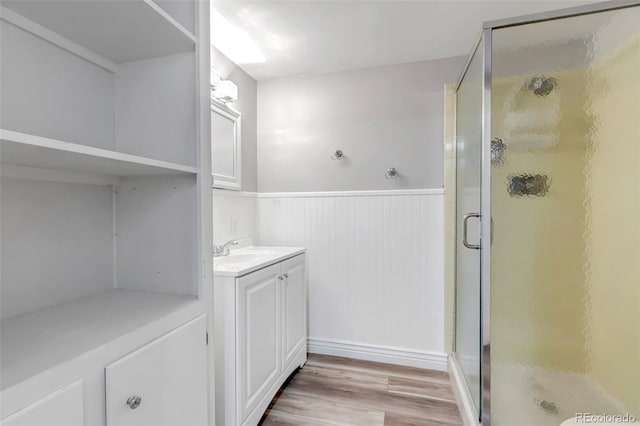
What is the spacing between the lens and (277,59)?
2.17m

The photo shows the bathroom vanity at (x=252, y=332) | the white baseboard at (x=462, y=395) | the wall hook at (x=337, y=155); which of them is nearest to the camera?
the bathroom vanity at (x=252, y=332)

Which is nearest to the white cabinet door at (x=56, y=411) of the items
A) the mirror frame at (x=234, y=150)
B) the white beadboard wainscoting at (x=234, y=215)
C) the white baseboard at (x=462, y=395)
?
the white beadboard wainscoting at (x=234, y=215)

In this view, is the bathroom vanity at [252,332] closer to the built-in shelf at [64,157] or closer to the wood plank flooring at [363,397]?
the wood plank flooring at [363,397]

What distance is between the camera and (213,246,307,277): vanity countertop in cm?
137

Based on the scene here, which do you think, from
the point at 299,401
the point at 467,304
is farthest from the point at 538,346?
the point at 299,401

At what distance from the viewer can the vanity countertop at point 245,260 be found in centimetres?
137

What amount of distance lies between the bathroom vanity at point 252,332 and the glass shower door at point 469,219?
3.52 ft

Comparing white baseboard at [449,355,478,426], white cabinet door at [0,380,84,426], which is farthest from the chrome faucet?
white baseboard at [449,355,478,426]

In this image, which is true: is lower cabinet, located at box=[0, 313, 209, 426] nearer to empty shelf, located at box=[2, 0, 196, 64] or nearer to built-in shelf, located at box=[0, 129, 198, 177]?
built-in shelf, located at box=[0, 129, 198, 177]

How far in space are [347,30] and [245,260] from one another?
1.59 m

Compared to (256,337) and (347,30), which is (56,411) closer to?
(256,337)

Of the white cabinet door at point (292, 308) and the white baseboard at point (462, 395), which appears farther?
the white cabinet door at point (292, 308)

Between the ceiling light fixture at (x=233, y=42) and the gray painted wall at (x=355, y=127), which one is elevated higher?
the ceiling light fixture at (x=233, y=42)

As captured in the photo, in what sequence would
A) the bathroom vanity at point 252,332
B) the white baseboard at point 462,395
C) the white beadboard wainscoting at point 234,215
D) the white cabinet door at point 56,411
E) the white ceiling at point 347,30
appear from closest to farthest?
the white cabinet door at point 56,411, the bathroom vanity at point 252,332, the white baseboard at point 462,395, the white ceiling at point 347,30, the white beadboard wainscoting at point 234,215
